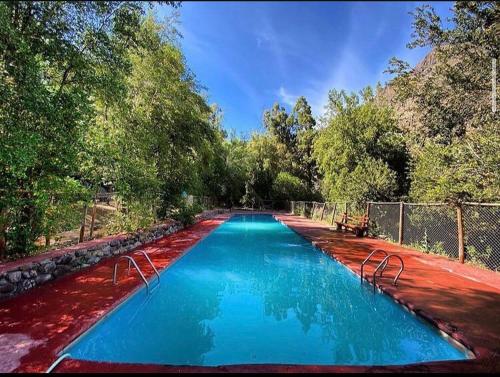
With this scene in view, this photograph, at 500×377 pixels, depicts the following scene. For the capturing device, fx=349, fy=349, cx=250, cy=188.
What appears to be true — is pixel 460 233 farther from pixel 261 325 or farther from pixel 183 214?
pixel 183 214

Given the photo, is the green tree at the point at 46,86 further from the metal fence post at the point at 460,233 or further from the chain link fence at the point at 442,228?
the chain link fence at the point at 442,228

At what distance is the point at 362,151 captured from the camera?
20.6 m

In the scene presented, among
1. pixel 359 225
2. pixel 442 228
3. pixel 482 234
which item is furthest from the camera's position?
pixel 359 225

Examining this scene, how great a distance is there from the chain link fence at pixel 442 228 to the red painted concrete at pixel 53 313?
816 cm

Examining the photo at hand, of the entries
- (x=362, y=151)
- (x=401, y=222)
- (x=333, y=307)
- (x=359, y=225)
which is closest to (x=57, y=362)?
(x=333, y=307)

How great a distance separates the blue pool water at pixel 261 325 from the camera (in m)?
4.46

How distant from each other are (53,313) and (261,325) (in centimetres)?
314

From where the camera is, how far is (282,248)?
1323 centimetres

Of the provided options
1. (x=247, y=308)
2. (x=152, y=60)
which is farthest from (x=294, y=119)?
(x=247, y=308)

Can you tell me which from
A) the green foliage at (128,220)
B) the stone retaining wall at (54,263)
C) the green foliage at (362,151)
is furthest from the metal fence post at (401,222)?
the stone retaining wall at (54,263)

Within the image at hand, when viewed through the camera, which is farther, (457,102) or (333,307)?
Result: (457,102)

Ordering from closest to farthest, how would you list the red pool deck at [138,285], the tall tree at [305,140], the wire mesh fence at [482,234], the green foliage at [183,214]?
the red pool deck at [138,285]
the wire mesh fence at [482,234]
the green foliage at [183,214]
the tall tree at [305,140]

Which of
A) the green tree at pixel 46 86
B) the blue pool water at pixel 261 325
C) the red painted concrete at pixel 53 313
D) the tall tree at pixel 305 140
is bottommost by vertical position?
the blue pool water at pixel 261 325

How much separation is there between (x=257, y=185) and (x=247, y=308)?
3333cm
